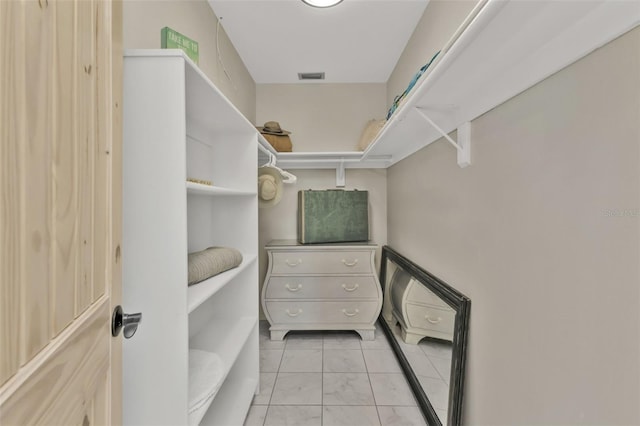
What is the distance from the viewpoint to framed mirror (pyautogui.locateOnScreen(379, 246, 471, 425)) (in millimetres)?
1216

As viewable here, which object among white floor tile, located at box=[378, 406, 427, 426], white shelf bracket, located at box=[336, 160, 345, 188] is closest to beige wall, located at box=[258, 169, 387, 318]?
white shelf bracket, located at box=[336, 160, 345, 188]

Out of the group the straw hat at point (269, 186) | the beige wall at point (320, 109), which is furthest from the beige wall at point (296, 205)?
the straw hat at point (269, 186)

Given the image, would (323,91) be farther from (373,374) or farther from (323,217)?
(373,374)

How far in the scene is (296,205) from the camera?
2.75 metres

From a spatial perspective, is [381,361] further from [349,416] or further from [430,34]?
[430,34]

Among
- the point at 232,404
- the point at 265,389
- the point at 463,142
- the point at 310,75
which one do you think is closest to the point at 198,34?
the point at 310,75

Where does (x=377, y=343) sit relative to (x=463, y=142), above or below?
below

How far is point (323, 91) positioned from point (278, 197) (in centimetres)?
130

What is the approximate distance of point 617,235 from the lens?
0.62 meters

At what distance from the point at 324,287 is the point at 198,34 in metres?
1.90

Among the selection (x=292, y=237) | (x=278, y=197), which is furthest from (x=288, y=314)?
(x=278, y=197)

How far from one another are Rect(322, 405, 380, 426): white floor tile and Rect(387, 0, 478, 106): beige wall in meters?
1.95

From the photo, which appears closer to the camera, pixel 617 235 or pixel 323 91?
pixel 617 235

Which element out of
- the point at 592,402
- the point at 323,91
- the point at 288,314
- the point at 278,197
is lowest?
the point at 288,314
